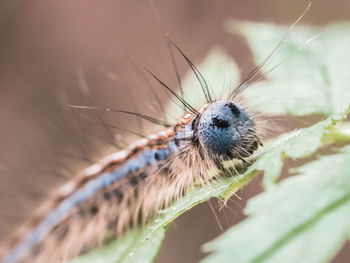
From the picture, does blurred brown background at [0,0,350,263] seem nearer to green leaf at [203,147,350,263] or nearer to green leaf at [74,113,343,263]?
green leaf at [74,113,343,263]

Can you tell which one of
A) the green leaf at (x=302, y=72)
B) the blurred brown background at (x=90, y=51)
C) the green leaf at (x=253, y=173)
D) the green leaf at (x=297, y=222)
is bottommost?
the green leaf at (x=297, y=222)

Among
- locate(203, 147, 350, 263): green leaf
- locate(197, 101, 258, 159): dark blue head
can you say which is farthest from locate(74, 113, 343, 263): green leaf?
locate(203, 147, 350, 263): green leaf

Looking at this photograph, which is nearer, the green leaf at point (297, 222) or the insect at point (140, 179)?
the green leaf at point (297, 222)

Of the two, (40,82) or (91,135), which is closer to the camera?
(91,135)

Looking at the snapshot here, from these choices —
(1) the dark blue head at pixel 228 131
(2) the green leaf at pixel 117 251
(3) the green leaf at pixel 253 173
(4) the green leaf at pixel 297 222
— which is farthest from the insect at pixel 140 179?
(4) the green leaf at pixel 297 222

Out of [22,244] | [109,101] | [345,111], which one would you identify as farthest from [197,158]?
[109,101]

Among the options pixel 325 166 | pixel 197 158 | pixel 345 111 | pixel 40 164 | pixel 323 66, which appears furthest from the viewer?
pixel 40 164

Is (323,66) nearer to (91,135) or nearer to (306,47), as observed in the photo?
(306,47)

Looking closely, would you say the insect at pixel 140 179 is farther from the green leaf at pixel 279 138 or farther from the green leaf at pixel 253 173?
the green leaf at pixel 253 173
